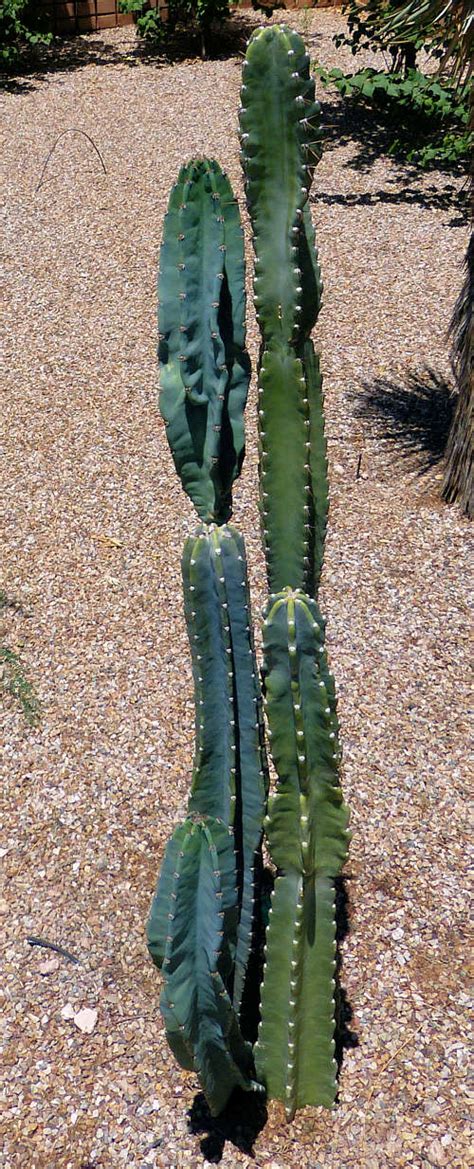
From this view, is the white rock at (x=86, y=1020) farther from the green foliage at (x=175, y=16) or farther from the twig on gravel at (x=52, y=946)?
the green foliage at (x=175, y=16)

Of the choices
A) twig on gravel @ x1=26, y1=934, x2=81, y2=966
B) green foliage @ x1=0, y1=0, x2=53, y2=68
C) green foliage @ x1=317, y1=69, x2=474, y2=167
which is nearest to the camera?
twig on gravel @ x1=26, y1=934, x2=81, y2=966

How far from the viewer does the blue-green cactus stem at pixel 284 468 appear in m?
2.31

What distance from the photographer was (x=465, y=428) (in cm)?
507

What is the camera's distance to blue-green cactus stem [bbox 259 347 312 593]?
2.31m

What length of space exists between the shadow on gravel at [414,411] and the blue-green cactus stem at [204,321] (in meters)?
3.45

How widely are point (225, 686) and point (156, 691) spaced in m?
1.88

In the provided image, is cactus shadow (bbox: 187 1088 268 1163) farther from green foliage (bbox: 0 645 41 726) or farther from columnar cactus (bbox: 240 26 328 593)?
green foliage (bbox: 0 645 41 726)

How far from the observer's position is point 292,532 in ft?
8.01

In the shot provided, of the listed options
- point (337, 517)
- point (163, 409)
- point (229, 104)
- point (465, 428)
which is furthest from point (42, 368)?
point (229, 104)

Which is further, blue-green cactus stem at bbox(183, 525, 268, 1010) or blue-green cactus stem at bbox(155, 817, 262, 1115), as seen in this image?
blue-green cactus stem at bbox(183, 525, 268, 1010)

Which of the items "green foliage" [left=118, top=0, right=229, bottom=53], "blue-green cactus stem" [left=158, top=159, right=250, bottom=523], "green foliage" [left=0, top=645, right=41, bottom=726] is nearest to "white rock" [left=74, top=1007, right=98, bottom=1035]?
"green foliage" [left=0, top=645, right=41, bottom=726]

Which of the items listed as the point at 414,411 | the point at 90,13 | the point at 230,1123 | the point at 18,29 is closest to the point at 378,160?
Answer: the point at 414,411

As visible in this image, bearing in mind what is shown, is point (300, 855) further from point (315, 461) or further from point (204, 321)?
point (204, 321)

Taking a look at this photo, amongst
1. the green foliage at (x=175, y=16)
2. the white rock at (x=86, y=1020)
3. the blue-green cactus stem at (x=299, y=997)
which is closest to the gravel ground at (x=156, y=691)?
the white rock at (x=86, y=1020)
